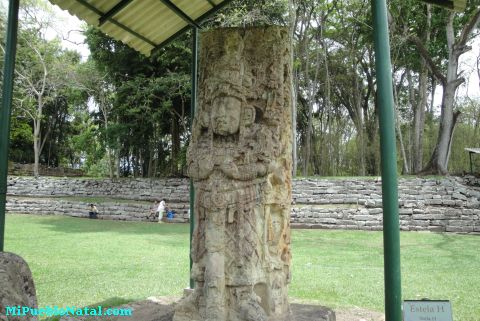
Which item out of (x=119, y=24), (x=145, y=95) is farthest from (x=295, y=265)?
(x=145, y=95)

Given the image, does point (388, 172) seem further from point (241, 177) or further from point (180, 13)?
point (180, 13)

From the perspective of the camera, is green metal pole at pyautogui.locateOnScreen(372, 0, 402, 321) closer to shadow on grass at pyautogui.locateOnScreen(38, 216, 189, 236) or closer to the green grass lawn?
the green grass lawn

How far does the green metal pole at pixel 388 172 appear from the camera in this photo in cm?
307

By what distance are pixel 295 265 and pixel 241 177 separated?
18.0 ft

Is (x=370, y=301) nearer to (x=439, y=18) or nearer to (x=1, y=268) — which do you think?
(x=1, y=268)

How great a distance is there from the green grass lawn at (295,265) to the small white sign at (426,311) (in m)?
2.68

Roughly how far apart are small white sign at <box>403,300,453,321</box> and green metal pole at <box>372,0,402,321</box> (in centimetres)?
7

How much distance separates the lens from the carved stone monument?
4070mm

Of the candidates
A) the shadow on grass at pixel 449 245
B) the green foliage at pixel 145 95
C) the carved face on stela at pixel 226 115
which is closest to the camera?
the carved face on stela at pixel 226 115

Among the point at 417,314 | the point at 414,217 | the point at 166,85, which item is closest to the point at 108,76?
the point at 166,85

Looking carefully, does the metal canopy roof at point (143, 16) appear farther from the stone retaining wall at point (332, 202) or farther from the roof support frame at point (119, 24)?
the stone retaining wall at point (332, 202)

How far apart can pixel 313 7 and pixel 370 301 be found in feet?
64.9

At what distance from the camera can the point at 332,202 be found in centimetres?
1689

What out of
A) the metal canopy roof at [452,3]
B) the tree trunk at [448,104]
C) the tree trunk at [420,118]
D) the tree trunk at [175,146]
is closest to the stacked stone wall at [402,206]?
the tree trunk at [448,104]
